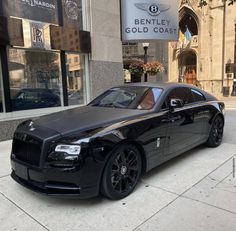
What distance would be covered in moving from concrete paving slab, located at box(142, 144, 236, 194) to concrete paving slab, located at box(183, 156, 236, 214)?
0.12 metres

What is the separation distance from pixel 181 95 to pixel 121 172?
2.08 meters

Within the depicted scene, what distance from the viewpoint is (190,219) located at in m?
3.07

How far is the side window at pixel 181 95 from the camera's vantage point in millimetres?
4473

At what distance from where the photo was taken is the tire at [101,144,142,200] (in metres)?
3.37

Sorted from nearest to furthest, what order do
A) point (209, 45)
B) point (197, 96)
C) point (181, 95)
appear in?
point (181, 95) < point (197, 96) < point (209, 45)

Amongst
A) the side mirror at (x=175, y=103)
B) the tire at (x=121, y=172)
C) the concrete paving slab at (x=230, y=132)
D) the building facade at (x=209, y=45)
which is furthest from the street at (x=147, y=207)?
the building facade at (x=209, y=45)

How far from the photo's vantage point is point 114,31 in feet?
32.8

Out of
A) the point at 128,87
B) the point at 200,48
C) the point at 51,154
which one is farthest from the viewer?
the point at 200,48

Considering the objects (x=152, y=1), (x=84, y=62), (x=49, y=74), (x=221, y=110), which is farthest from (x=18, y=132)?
(x=152, y=1)

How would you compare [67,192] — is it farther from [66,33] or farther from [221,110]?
[66,33]

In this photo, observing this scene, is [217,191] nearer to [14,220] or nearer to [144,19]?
[14,220]

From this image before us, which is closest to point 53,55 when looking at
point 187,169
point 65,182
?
point 187,169

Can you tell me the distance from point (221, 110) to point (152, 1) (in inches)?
244

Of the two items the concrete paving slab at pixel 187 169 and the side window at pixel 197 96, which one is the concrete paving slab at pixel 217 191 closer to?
the concrete paving slab at pixel 187 169
